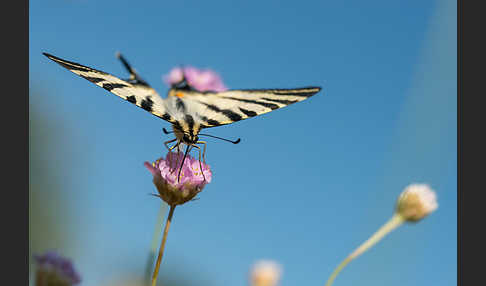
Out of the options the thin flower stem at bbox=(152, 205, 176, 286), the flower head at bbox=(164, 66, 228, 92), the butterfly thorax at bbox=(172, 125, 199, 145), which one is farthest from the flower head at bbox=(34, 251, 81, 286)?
the flower head at bbox=(164, 66, 228, 92)

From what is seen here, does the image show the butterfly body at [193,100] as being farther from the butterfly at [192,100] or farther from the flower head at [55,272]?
the flower head at [55,272]

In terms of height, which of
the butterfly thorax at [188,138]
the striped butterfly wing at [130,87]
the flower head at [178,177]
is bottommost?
the flower head at [178,177]

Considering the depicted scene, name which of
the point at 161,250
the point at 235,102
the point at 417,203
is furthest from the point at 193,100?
the point at 417,203

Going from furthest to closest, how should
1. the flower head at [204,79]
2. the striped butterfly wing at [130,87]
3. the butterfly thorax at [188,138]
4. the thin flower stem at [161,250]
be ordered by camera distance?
the flower head at [204,79] → the butterfly thorax at [188,138] → the striped butterfly wing at [130,87] → the thin flower stem at [161,250]

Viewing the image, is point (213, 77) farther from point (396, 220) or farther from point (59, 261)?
point (59, 261)

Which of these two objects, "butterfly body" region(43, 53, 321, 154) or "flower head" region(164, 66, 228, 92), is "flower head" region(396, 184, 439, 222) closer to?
"butterfly body" region(43, 53, 321, 154)

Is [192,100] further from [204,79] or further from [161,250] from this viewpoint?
[204,79]

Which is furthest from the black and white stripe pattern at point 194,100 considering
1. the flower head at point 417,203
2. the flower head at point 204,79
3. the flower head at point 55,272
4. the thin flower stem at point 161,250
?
the flower head at point 204,79
